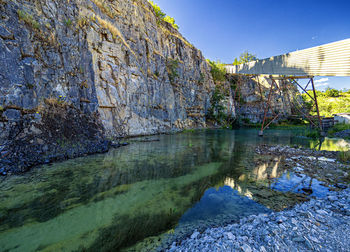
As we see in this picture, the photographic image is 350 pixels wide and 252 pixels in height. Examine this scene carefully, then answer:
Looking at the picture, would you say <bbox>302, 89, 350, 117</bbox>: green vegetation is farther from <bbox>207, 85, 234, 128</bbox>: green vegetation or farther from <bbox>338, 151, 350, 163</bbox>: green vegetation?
<bbox>338, 151, 350, 163</bbox>: green vegetation

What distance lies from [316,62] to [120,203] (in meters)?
13.8

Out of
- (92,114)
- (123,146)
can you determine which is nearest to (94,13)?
(92,114)

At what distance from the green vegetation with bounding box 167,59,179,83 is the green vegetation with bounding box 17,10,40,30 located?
20548mm

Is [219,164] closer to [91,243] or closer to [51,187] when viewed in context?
[91,243]

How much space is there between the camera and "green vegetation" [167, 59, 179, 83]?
28766 mm

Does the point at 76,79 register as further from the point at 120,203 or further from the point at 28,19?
the point at 120,203

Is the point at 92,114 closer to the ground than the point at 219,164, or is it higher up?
higher up

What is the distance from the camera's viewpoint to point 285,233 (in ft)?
9.18

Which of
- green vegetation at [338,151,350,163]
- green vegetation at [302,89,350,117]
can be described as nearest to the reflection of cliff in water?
green vegetation at [338,151,350,163]

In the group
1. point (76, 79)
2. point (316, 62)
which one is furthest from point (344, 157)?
point (76, 79)

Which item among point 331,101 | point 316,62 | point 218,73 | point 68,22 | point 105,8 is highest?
point 105,8

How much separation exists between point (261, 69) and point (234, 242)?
18673 mm

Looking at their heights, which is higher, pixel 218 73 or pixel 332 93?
pixel 218 73

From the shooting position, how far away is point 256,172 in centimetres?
675
